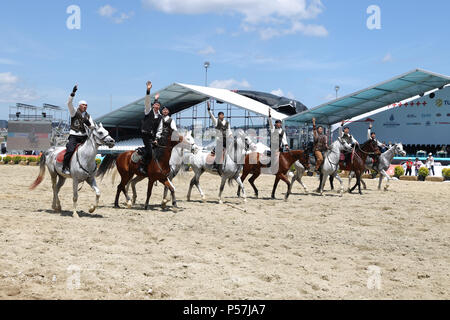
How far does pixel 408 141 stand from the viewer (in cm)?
3888

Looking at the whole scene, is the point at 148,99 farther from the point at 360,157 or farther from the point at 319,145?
the point at 360,157

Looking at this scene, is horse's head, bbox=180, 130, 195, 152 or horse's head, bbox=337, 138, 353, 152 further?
horse's head, bbox=337, 138, 353, 152

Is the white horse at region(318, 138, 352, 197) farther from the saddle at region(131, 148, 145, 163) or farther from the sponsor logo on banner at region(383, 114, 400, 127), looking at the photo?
the sponsor logo on banner at region(383, 114, 400, 127)

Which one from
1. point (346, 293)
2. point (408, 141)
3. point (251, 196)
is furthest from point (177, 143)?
point (408, 141)

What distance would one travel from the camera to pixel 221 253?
6.92 metres

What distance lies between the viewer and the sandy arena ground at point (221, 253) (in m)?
5.21

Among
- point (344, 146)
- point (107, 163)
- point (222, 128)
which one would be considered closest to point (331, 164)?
point (344, 146)

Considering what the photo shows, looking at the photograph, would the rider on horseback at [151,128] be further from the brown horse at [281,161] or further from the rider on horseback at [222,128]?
the brown horse at [281,161]

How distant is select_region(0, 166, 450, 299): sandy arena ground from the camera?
521 centimetres

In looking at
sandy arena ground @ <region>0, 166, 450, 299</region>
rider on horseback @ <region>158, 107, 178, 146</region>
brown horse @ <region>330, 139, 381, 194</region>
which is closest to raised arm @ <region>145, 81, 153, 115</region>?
rider on horseback @ <region>158, 107, 178, 146</region>

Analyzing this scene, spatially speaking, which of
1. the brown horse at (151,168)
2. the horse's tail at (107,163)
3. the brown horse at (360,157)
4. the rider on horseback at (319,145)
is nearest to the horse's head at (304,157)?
the rider on horseback at (319,145)
